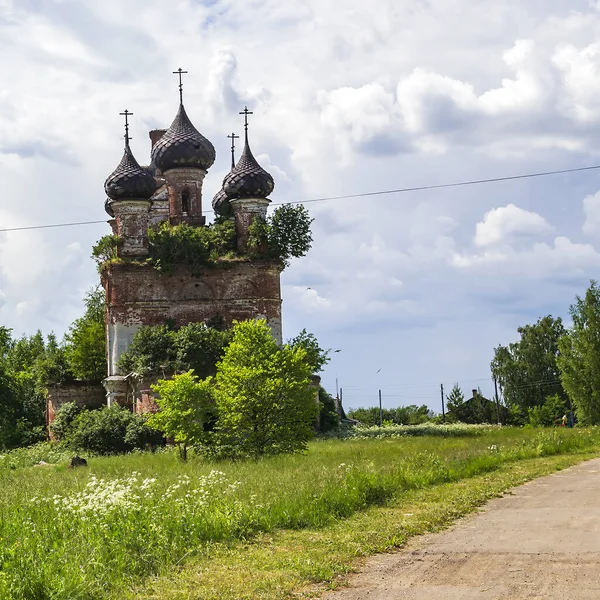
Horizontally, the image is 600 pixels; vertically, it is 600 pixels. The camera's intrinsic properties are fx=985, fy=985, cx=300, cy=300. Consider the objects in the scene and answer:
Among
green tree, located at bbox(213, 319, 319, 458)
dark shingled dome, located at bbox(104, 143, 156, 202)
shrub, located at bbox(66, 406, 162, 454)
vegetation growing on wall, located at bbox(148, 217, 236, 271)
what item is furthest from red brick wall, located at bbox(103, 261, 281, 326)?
green tree, located at bbox(213, 319, 319, 458)

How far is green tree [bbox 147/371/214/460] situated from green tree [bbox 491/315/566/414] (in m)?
39.3

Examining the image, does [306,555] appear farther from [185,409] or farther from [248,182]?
[248,182]

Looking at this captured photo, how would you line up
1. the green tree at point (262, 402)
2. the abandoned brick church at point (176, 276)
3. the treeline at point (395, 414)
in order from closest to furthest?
1. the green tree at point (262, 402)
2. the abandoned brick church at point (176, 276)
3. the treeline at point (395, 414)

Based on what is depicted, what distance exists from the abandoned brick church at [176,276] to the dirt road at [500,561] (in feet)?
93.6

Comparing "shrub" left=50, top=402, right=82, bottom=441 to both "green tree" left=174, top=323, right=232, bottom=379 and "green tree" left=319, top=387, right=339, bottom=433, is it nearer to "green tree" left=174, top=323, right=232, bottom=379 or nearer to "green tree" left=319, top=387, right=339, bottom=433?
"green tree" left=174, top=323, right=232, bottom=379

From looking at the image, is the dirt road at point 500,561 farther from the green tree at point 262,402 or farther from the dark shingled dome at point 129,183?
the dark shingled dome at point 129,183

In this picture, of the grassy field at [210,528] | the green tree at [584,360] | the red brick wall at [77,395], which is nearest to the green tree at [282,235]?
the red brick wall at [77,395]

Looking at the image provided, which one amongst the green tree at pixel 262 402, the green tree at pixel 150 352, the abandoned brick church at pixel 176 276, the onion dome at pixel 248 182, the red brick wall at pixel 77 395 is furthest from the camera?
the red brick wall at pixel 77 395

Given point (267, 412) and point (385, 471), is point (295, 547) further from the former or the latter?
point (267, 412)

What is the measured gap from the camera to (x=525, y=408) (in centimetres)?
6278

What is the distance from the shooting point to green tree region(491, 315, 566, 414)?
63219 millimetres

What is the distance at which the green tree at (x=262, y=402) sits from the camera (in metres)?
25.2

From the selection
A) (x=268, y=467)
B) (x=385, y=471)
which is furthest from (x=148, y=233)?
(x=385, y=471)

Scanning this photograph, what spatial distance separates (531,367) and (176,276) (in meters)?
31.3
